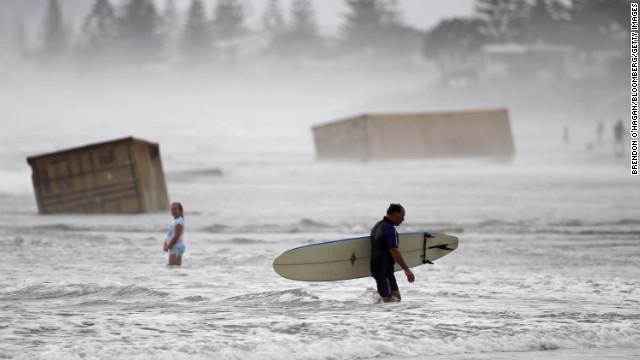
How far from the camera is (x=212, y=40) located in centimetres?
12975

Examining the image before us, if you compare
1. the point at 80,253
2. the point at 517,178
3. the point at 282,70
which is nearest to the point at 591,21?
the point at 282,70

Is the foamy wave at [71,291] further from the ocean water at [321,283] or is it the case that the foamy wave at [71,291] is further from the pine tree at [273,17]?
the pine tree at [273,17]

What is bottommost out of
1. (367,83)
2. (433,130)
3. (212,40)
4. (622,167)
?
(622,167)

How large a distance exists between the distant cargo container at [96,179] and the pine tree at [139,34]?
4520 inches

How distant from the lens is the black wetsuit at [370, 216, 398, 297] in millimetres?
7066

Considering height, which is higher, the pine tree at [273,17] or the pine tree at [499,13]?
the pine tree at [273,17]

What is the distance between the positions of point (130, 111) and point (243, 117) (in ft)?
62.1

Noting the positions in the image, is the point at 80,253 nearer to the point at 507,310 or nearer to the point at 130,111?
the point at 507,310

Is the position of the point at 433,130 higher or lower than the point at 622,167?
higher

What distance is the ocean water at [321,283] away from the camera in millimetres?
6113

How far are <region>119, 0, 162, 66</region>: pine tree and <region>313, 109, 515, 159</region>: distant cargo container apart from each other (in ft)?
318

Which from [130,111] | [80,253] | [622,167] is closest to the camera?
[80,253]

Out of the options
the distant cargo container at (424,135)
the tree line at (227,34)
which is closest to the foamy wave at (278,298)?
the distant cargo container at (424,135)

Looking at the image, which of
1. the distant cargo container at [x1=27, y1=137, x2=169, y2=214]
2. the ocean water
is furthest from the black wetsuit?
the distant cargo container at [x1=27, y1=137, x2=169, y2=214]
